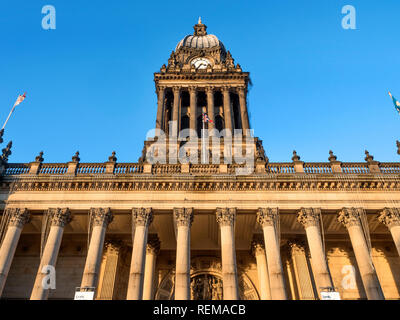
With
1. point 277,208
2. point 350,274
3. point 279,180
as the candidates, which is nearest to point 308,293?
point 350,274

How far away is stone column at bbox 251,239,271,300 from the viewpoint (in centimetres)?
2447

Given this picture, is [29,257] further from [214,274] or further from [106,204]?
[214,274]

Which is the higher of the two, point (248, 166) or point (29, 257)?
point (248, 166)

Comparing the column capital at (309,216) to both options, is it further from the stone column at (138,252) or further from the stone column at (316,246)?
the stone column at (138,252)

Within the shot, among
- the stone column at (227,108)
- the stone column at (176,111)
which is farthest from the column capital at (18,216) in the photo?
the stone column at (227,108)

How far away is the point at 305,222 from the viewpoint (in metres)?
22.3

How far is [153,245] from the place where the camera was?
25.9 meters

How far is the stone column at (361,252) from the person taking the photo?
19.4 meters

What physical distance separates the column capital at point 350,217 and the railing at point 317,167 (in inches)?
141

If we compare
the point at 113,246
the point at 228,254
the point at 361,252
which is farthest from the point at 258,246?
the point at 113,246

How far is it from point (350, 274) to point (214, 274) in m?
10.7

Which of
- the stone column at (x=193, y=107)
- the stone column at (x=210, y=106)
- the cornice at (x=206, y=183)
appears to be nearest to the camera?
the cornice at (x=206, y=183)

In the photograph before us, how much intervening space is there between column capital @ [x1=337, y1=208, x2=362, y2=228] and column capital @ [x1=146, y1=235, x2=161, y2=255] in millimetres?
13801
